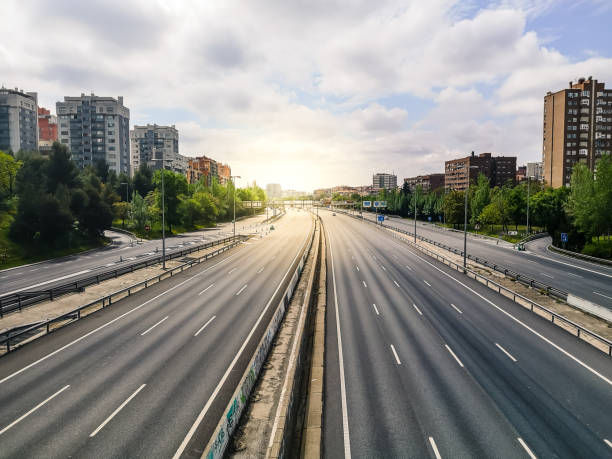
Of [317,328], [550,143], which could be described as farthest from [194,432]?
[550,143]

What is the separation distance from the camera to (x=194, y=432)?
11.6 meters

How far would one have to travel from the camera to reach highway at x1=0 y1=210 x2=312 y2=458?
11.3m

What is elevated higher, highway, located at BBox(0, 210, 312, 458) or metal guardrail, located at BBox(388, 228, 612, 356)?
metal guardrail, located at BBox(388, 228, 612, 356)

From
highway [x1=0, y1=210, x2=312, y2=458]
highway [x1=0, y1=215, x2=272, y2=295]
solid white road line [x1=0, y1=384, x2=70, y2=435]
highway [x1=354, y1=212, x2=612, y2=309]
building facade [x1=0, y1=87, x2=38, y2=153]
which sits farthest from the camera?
building facade [x1=0, y1=87, x2=38, y2=153]

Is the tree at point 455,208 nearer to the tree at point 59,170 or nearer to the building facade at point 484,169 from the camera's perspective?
the tree at point 59,170

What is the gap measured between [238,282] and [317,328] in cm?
1489

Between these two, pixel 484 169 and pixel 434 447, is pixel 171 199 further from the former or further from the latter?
pixel 484 169

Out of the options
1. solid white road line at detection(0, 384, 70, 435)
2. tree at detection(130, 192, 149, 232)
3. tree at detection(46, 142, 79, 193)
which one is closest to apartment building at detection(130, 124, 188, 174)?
tree at detection(130, 192, 149, 232)

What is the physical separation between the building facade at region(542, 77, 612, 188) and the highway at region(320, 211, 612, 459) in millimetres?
118426

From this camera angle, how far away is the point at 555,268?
42750 millimetres

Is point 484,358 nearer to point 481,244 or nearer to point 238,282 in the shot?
point 238,282

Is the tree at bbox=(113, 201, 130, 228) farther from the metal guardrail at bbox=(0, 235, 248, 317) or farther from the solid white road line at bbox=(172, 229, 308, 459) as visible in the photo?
the solid white road line at bbox=(172, 229, 308, 459)

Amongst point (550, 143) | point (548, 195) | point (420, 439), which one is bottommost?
point (420, 439)

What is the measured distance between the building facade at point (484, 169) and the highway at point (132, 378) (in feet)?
594
